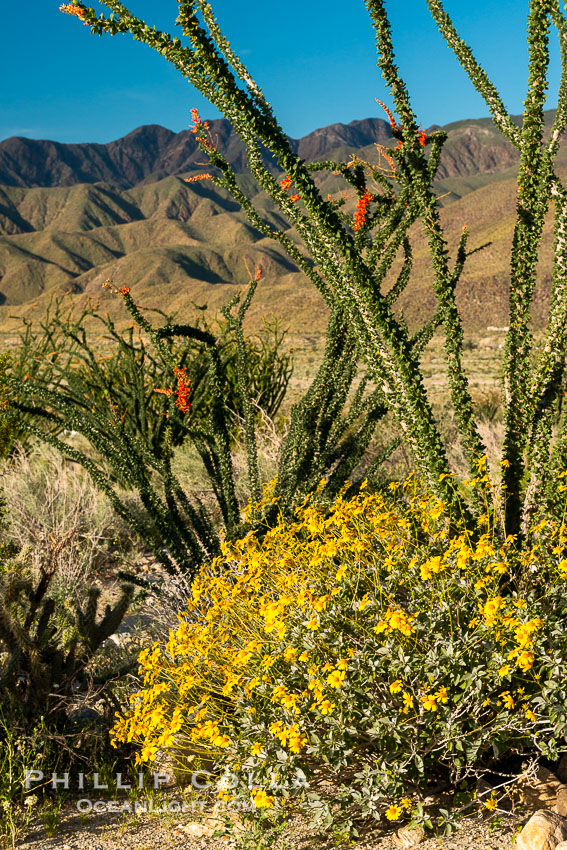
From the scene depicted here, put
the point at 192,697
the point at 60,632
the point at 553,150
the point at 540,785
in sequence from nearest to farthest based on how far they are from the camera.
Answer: the point at 540,785 < the point at 192,697 < the point at 553,150 < the point at 60,632

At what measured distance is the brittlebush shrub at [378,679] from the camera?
2.52 m

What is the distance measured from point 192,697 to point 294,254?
3.44 m

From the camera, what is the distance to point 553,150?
12.2 ft

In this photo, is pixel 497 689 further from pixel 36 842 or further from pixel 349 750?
pixel 36 842

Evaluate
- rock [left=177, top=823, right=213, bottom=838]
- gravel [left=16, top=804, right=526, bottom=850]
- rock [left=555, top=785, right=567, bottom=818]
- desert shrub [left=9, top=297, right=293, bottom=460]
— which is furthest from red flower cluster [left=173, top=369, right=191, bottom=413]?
rock [left=555, top=785, right=567, bottom=818]

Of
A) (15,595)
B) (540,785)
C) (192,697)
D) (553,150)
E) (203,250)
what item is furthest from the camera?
(203,250)

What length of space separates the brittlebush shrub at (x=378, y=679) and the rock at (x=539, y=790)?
0.13 m

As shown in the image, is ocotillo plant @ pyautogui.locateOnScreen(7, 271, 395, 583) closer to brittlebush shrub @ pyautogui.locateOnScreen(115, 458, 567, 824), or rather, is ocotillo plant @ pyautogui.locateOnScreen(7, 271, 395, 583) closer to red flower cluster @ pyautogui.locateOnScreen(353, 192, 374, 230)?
red flower cluster @ pyautogui.locateOnScreen(353, 192, 374, 230)

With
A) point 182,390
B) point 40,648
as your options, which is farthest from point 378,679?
point 182,390

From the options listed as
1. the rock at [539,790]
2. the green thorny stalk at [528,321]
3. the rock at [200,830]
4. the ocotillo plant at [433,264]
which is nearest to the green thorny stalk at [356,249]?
the ocotillo plant at [433,264]

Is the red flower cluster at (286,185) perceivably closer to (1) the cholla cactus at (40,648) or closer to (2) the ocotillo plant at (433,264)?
(2) the ocotillo plant at (433,264)

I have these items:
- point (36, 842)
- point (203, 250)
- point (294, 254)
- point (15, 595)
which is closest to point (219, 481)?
point (294, 254)

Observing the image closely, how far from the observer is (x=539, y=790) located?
106 inches

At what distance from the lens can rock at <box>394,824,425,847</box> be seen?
8.35 ft
